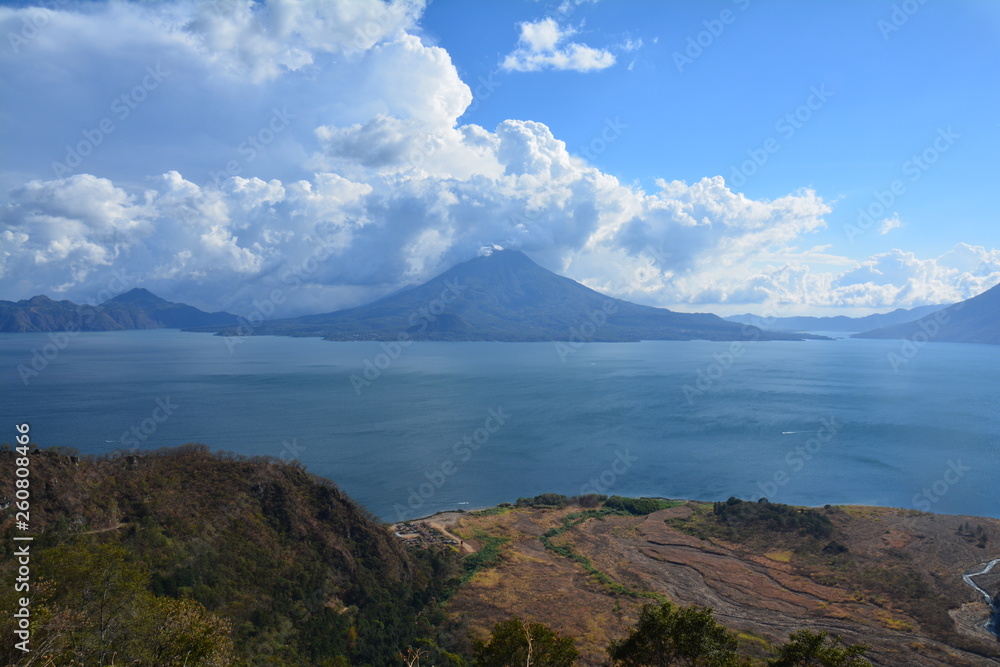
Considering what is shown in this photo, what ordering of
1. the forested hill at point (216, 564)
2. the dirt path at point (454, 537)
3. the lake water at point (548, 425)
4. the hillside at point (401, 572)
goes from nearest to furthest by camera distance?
the forested hill at point (216, 564) < the hillside at point (401, 572) < the dirt path at point (454, 537) < the lake water at point (548, 425)

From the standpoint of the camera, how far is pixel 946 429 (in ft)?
168

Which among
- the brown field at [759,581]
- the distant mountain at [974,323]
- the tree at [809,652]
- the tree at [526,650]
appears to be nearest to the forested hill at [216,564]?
the brown field at [759,581]

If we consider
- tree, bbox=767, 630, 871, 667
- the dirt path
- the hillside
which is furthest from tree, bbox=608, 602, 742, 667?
the dirt path

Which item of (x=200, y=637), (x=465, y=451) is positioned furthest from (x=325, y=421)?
(x=200, y=637)

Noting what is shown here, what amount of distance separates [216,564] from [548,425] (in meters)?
38.6

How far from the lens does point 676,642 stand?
9.79 m

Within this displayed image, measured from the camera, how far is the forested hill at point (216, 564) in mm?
8727

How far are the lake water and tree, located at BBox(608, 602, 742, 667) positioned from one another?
874 inches

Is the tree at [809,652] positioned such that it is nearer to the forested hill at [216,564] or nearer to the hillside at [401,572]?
the hillside at [401,572]

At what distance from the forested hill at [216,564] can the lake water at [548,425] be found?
1057 centimetres

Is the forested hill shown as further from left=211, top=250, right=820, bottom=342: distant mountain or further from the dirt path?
left=211, top=250, right=820, bottom=342: distant mountain

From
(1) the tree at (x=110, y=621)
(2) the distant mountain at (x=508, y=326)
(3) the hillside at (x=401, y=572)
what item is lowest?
(3) the hillside at (x=401, y=572)

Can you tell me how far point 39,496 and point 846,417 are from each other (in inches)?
2516

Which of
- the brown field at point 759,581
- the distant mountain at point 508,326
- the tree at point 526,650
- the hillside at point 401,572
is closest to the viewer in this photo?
the tree at point 526,650
